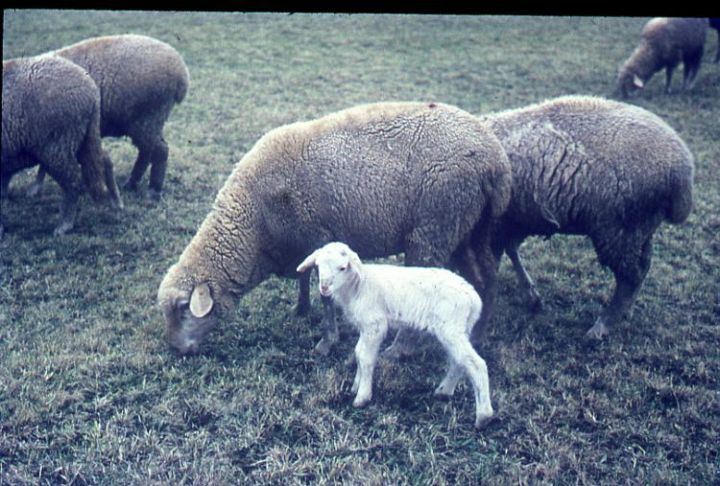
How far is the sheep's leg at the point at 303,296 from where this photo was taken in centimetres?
547

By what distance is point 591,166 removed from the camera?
5039 mm

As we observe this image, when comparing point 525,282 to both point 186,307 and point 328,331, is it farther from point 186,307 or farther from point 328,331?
point 186,307

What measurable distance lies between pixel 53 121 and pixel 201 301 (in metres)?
3.09

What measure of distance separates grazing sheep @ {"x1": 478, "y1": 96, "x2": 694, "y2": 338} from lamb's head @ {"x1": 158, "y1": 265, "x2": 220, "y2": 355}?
222 centimetres

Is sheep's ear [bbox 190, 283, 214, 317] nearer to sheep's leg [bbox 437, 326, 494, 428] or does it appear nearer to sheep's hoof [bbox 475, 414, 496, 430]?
sheep's leg [bbox 437, 326, 494, 428]

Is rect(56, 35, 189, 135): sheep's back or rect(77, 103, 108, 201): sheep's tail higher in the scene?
rect(56, 35, 189, 135): sheep's back

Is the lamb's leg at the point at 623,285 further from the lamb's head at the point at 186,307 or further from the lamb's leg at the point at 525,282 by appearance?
the lamb's head at the point at 186,307

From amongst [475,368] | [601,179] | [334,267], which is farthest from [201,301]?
[601,179]

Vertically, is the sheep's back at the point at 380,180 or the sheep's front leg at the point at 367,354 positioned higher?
the sheep's back at the point at 380,180

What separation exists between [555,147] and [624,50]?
34.8 feet

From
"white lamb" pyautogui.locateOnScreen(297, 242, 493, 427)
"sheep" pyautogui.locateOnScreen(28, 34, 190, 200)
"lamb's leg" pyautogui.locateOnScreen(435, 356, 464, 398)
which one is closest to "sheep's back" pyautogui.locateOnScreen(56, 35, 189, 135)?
"sheep" pyautogui.locateOnScreen(28, 34, 190, 200)

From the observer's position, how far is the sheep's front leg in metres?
4.29

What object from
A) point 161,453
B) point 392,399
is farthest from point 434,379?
point 161,453

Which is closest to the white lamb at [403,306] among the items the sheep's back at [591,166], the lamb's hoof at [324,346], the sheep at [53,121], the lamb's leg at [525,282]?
the lamb's hoof at [324,346]
